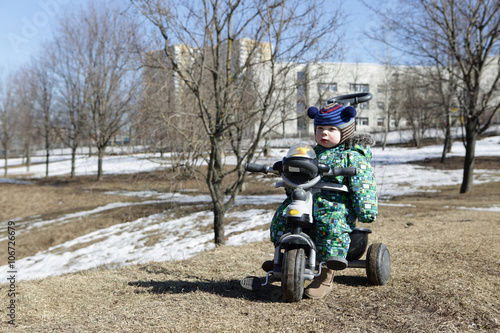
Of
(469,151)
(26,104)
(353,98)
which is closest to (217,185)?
(353,98)

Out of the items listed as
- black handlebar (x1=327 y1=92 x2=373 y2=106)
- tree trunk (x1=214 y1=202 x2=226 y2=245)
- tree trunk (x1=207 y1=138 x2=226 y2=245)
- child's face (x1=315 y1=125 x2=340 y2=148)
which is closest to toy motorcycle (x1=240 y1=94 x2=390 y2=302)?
child's face (x1=315 y1=125 x2=340 y2=148)

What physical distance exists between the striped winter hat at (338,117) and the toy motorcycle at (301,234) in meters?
0.42

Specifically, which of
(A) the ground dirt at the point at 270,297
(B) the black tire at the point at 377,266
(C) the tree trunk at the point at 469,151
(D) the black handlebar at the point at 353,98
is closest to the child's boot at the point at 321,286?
(A) the ground dirt at the point at 270,297

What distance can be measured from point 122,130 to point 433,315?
78.4ft

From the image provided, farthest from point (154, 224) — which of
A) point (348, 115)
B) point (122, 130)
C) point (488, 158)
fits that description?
point (488, 158)

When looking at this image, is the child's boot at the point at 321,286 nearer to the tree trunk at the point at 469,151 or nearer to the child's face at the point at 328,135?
the child's face at the point at 328,135

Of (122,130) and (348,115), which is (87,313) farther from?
(122,130)

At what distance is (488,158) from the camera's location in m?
24.9

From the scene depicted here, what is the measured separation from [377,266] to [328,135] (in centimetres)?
125

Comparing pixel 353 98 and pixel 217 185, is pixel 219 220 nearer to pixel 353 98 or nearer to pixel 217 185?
pixel 217 185

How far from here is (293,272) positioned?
10.9 ft

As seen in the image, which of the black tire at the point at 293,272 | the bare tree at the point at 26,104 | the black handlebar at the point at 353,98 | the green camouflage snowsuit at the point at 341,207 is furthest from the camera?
the bare tree at the point at 26,104

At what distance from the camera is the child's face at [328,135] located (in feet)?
12.8

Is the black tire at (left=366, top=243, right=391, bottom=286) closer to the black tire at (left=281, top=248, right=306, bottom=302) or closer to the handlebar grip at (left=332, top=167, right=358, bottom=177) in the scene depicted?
the black tire at (left=281, top=248, right=306, bottom=302)
